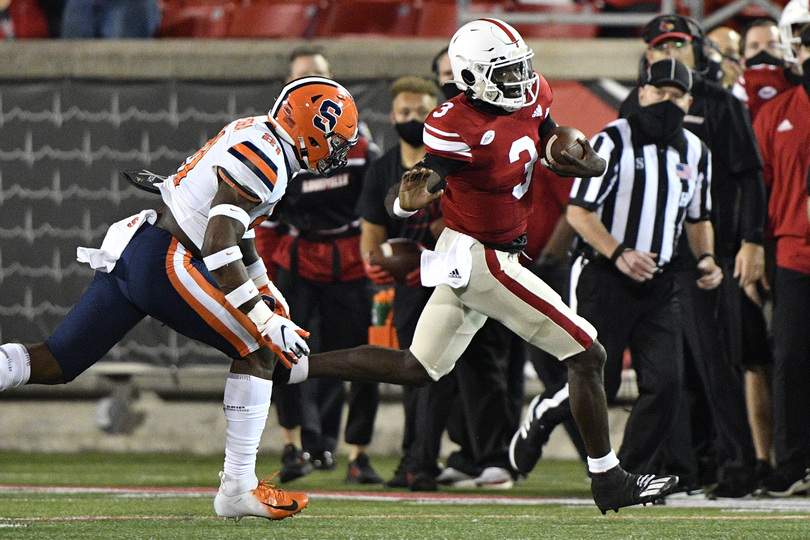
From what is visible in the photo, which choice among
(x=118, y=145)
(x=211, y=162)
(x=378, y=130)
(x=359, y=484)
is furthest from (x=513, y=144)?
(x=118, y=145)

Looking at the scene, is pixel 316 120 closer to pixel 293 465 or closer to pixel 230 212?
pixel 230 212

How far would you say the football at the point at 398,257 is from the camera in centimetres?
570

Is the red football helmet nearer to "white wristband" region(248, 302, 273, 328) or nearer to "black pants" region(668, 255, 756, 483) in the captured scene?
"white wristband" region(248, 302, 273, 328)

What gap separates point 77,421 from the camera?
7875mm

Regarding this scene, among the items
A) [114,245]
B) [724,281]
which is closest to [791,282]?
[724,281]

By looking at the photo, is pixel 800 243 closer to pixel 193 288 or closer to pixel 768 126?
pixel 768 126

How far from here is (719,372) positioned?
217 inches

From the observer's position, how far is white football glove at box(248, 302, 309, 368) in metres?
3.93

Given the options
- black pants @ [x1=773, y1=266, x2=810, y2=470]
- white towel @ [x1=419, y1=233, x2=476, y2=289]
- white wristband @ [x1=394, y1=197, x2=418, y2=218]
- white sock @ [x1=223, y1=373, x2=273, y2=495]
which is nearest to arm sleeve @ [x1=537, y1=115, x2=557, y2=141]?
white towel @ [x1=419, y1=233, x2=476, y2=289]

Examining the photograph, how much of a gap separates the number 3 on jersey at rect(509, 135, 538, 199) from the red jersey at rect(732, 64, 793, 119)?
2.16m

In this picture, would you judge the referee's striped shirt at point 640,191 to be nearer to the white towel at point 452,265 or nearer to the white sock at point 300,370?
the white towel at point 452,265

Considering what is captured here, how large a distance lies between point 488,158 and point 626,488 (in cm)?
114

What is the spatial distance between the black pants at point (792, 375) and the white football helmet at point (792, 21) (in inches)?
43.9

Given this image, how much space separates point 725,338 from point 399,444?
263 centimetres
